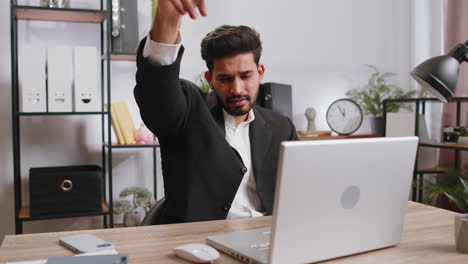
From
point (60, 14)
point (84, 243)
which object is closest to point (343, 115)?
point (60, 14)

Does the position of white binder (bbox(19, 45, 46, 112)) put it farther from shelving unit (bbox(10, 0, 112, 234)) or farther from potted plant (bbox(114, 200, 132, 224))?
potted plant (bbox(114, 200, 132, 224))

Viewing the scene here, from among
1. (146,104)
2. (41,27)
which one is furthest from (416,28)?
(146,104)

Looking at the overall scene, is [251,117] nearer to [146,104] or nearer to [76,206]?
[146,104]

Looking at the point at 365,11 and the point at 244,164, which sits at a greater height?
the point at 365,11

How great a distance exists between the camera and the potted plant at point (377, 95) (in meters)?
3.31

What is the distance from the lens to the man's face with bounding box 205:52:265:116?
154 cm

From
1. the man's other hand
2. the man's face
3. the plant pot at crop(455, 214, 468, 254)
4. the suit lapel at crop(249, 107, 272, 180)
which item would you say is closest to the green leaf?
the suit lapel at crop(249, 107, 272, 180)

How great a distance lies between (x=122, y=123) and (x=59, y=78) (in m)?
0.42

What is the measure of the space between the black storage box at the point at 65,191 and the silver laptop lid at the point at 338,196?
183cm

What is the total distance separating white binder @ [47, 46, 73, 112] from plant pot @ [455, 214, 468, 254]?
204 cm

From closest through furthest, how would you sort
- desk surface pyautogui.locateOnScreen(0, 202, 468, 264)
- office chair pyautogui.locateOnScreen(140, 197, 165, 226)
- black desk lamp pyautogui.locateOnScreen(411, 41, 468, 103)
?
desk surface pyautogui.locateOnScreen(0, 202, 468, 264) < black desk lamp pyautogui.locateOnScreen(411, 41, 468, 103) < office chair pyautogui.locateOnScreen(140, 197, 165, 226)

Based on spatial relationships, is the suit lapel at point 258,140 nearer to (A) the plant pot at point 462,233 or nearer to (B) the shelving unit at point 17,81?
(A) the plant pot at point 462,233

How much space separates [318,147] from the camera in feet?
2.68

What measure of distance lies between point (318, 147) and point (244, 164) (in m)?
0.75
